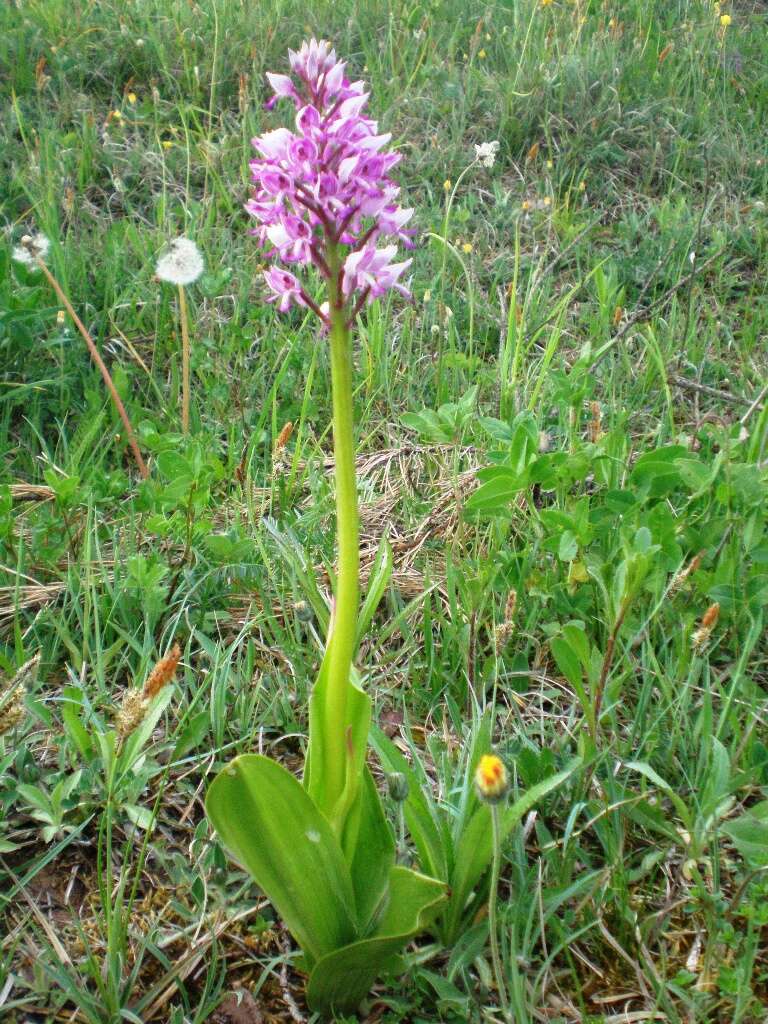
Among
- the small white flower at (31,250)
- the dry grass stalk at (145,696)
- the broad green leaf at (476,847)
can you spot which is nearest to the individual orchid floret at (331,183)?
the dry grass stalk at (145,696)

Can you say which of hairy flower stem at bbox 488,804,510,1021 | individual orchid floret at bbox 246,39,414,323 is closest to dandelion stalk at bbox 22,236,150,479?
individual orchid floret at bbox 246,39,414,323

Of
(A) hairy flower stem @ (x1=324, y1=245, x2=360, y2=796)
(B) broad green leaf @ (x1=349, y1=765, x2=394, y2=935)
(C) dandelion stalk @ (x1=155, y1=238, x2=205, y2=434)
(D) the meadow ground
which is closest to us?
(A) hairy flower stem @ (x1=324, y1=245, x2=360, y2=796)

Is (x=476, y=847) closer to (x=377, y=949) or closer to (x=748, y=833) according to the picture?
(x=377, y=949)

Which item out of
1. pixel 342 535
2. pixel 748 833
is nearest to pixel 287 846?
pixel 342 535

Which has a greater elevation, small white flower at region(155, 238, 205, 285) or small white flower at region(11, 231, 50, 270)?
small white flower at region(155, 238, 205, 285)

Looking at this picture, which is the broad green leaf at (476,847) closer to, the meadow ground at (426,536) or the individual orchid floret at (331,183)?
the meadow ground at (426,536)

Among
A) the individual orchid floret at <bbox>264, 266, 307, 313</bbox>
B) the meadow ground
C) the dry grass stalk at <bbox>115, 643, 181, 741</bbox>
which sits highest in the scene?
the individual orchid floret at <bbox>264, 266, 307, 313</bbox>

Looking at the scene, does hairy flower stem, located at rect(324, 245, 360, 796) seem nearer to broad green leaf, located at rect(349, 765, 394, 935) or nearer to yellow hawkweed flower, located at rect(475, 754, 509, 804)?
broad green leaf, located at rect(349, 765, 394, 935)
